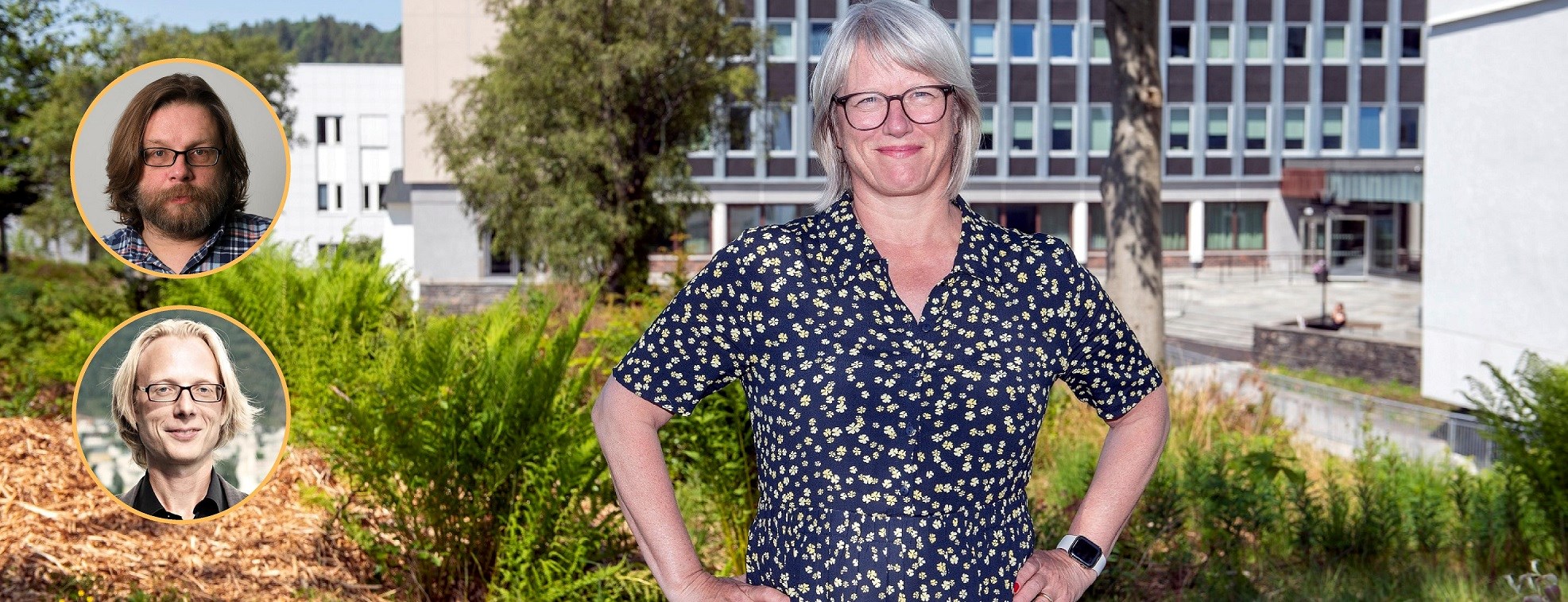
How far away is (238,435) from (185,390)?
A: 0.21m

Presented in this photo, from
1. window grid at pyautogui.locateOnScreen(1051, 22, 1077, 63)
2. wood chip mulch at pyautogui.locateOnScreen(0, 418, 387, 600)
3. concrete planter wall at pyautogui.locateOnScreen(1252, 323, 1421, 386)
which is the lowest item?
concrete planter wall at pyautogui.locateOnScreen(1252, 323, 1421, 386)

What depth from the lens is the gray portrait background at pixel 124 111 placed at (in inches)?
114

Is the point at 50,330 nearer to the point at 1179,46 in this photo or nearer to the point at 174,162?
the point at 174,162

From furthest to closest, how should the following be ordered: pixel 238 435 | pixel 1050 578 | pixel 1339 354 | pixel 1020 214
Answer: pixel 1020 214
pixel 1339 354
pixel 238 435
pixel 1050 578

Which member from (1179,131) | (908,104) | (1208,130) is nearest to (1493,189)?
(908,104)

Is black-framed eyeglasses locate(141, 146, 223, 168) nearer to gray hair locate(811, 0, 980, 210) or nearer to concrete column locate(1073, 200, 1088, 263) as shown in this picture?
gray hair locate(811, 0, 980, 210)

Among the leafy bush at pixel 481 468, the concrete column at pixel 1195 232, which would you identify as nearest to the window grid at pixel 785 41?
the concrete column at pixel 1195 232

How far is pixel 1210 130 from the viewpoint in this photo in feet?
160

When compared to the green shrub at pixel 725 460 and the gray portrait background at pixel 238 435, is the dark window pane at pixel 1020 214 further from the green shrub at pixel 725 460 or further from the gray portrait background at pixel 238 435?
the gray portrait background at pixel 238 435

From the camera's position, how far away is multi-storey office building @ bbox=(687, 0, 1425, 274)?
46.1 meters

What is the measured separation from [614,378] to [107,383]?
1523 mm

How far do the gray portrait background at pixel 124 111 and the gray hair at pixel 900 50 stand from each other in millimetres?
1389

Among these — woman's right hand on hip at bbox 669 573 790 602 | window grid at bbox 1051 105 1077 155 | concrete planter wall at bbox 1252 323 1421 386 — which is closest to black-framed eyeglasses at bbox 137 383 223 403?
woman's right hand on hip at bbox 669 573 790 602

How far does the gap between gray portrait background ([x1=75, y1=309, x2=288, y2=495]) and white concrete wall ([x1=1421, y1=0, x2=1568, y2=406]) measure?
15768mm
